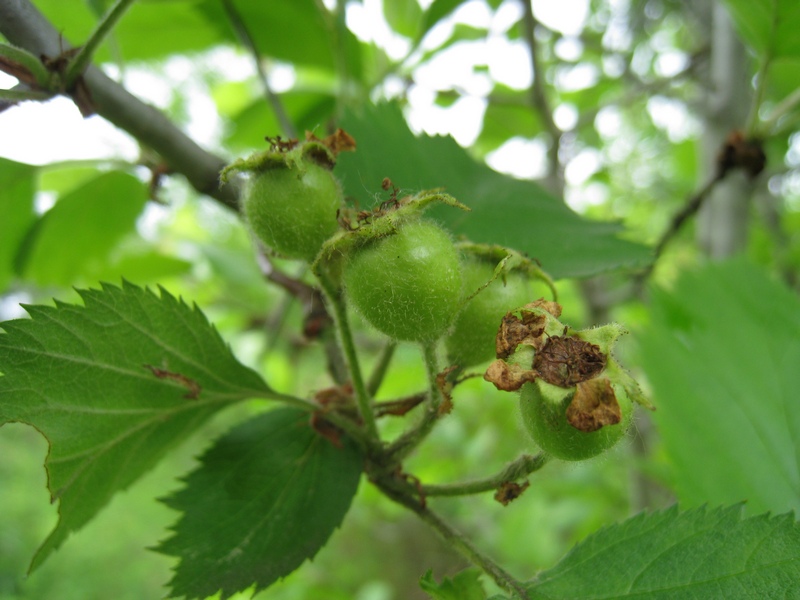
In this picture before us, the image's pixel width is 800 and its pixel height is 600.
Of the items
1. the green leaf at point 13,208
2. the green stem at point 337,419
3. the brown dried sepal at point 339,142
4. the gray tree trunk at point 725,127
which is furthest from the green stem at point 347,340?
the gray tree trunk at point 725,127

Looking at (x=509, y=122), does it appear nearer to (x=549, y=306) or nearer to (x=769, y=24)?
(x=769, y=24)

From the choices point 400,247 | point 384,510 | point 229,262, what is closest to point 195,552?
point 400,247

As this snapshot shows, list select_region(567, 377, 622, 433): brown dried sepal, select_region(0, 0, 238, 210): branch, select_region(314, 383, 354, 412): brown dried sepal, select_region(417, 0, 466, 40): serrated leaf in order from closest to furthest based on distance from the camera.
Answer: select_region(567, 377, 622, 433): brown dried sepal → select_region(0, 0, 238, 210): branch → select_region(314, 383, 354, 412): brown dried sepal → select_region(417, 0, 466, 40): serrated leaf

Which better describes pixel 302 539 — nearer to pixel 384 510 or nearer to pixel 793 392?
pixel 793 392

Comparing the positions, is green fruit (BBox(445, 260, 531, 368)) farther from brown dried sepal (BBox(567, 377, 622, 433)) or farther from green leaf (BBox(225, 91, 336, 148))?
green leaf (BBox(225, 91, 336, 148))

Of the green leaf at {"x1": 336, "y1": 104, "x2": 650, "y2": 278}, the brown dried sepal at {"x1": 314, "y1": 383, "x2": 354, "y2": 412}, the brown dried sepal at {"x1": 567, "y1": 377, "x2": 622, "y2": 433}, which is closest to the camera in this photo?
the brown dried sepal at {"x1": 567, "y1": 377, "x2": 622, "y2": 433}

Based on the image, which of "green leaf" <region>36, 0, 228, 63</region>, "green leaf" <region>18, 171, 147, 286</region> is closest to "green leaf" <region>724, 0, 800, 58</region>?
"green leaf" <region>36, 0, 228, 63</region>

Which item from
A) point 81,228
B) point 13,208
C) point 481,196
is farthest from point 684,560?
point 81,228
